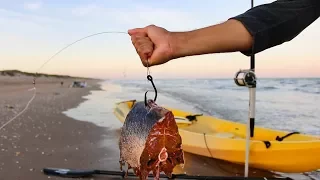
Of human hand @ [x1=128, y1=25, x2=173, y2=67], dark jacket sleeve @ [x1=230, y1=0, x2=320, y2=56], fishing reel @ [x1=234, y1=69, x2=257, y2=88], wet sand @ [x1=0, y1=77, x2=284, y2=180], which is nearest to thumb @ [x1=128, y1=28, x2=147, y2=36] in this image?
human hand @ [x1=128, y1=25, x2=173, y2=67]

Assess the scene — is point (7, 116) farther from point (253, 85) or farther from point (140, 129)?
point (140, 129)

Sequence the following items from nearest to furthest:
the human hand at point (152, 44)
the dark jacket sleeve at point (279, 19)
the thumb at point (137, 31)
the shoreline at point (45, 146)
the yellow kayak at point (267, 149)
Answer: the dark jacket sleeve at point (279, 19)
the human hand at point (152, 44)
the thumb at point (137, 31)
the yellow kayak at point (267, 149)
the shoreline at point (45, 146)

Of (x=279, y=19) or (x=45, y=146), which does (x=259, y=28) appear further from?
(x=45, y=146)

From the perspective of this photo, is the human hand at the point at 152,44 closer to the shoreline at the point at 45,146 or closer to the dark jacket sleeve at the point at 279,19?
the dark jacket sleeve at the point at 279,19

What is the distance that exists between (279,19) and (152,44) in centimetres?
41

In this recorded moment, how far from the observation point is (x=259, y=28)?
1049 mm

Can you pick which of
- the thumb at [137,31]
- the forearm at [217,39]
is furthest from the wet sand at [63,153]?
the forearm at [217,39]

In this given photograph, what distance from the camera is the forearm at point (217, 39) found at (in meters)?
1.06

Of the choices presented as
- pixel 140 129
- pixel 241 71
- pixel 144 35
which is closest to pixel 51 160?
pixel 241 71

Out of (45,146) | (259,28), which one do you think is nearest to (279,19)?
(259,28)

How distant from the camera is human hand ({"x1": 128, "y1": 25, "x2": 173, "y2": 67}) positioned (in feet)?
3.93

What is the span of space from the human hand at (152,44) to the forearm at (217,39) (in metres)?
0.08

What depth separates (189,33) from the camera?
111 cm

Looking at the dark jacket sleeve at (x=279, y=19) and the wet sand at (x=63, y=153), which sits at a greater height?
the dark jacket sleeve at (x=279, y=19)
